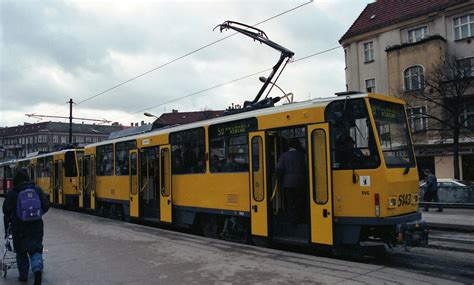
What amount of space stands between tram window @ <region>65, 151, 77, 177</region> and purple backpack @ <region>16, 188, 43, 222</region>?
1267 cm

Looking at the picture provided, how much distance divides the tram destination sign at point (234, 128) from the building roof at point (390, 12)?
79.1ft

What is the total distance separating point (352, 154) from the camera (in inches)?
281

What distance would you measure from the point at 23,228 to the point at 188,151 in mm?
5155

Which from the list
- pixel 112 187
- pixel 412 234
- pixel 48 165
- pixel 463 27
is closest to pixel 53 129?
pixel 48 165

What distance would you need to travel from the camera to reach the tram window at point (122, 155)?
13.6 meters

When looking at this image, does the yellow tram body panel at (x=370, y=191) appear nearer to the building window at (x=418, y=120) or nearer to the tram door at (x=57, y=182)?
the tram door at (x=57, y=182)

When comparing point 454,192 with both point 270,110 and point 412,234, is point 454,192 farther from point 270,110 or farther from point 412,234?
point 270,110

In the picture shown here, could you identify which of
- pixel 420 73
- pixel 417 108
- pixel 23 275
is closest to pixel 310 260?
pixel 23 275

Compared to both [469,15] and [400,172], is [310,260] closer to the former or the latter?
[400,172]

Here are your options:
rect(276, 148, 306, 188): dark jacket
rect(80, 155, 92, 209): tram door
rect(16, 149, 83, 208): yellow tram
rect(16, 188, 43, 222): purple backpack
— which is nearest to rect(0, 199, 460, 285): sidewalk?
rect(16, 188, 43, 222): purple backpack

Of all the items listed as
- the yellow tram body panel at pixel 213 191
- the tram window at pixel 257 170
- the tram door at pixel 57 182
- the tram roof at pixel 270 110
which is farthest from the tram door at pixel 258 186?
the tram door at pixel 57 182

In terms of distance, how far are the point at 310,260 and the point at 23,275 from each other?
4337mm

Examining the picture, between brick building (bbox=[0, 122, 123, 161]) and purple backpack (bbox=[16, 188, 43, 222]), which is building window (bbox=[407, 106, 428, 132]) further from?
brick building (bbox=[0, 122, 123, 161])

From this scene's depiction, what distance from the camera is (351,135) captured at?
7.22m
